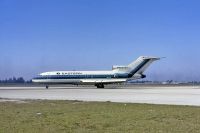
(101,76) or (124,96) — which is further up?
(101,76)

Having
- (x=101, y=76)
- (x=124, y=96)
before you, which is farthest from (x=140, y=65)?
(x=124, y=96)

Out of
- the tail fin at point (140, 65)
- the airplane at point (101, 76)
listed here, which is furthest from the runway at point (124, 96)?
the tail fin at point (140, 65)

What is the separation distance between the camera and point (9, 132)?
1270cm

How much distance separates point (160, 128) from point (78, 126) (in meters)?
2.95

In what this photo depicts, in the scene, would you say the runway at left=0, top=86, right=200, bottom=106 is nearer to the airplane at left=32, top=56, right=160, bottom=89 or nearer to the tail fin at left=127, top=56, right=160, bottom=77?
the airplane at left=32, top=56, right=160, bottom=89

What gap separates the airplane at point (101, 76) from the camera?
272 feet

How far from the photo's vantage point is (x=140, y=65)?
84000 mm

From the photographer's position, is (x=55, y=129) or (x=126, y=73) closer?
(x=55, y=129)

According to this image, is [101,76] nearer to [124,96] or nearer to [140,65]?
[140,65]

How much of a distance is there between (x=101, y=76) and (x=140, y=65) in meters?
8.63

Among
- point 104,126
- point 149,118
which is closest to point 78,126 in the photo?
point 104,126

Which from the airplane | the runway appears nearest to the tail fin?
the airplane

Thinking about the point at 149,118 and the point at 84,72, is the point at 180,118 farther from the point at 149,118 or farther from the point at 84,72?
the point at 84,72

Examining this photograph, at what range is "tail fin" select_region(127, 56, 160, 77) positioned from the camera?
274 feet
